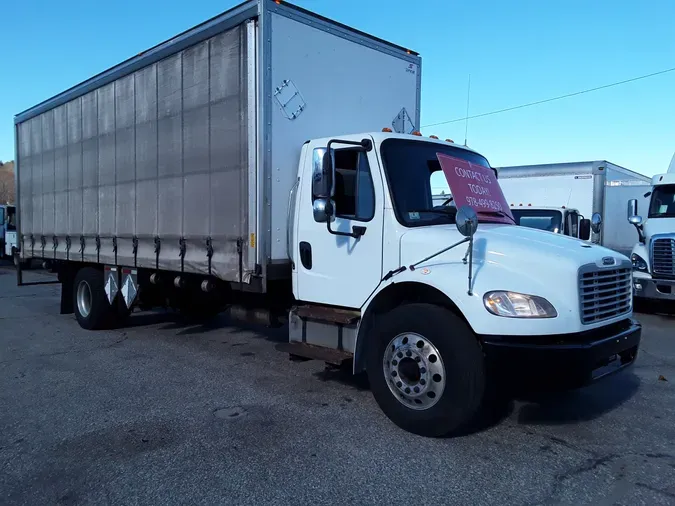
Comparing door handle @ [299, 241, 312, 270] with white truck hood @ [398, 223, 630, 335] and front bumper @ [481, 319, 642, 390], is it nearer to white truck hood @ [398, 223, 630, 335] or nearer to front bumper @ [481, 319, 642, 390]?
white truck hood @ [398, 223, 630, 335]

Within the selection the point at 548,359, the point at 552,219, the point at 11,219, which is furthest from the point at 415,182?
the point at 11,219

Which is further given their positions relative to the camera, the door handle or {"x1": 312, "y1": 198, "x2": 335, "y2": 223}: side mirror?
the door handle

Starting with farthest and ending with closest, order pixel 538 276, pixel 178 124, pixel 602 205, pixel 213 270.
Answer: pixel 602 205 → pixel 178 124 → pixel 213 270 → pixel 538 276

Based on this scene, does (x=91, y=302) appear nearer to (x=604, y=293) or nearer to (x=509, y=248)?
(x=509, y=248)

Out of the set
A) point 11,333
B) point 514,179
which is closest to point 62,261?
point 11,333

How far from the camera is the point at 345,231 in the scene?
5.40m

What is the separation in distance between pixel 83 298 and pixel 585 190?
11299 mm

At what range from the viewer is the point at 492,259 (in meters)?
4.43

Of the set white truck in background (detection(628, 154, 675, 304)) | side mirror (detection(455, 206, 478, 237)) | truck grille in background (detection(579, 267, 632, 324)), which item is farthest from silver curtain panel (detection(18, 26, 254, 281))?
white truck in background (detection(628, 154, 675, 304))

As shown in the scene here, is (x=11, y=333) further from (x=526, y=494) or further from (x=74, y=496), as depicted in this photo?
(x=526, y=494)

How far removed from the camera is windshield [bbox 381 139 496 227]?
5137 mm

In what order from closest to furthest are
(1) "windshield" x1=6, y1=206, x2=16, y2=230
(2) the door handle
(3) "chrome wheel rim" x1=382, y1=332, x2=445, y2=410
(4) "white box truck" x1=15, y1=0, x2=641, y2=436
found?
1. (4) "white box truck" x1=15, y1=0, x2=641, y2=436
2. (3) "chrome wheel rim" x1=382, y1=332, x2=445, y2=410
3. (2) the door handle
4. (1) "windshield" x1=6, y1=206, x2=16, y2=230

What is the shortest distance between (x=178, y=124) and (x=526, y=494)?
5.81 m

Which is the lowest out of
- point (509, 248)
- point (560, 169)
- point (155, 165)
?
point (509, 248)
